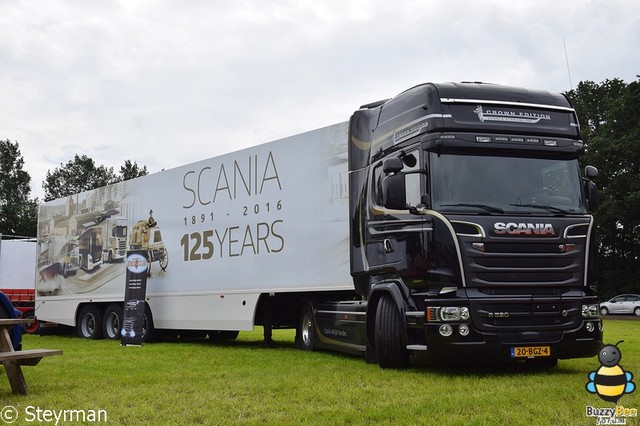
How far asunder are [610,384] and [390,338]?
3.17 metres

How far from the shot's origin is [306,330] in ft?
42.7

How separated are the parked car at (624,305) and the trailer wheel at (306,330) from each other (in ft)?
92.4

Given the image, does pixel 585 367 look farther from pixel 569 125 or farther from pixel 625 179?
pixel 625 179

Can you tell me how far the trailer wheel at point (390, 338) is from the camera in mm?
9078

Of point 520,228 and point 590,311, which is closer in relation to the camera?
point 520,228

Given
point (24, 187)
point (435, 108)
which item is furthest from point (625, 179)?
point (24, 187)

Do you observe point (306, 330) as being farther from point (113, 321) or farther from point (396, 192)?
point (113, 321)

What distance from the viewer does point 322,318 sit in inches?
480

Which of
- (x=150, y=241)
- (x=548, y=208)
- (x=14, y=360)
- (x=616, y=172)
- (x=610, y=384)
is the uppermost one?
(x=616, y=172)

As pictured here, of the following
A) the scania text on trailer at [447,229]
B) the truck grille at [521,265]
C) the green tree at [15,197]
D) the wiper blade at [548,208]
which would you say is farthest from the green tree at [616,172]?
the green tree at [15,197]

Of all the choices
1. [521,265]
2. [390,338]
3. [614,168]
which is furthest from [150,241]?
[614,168]

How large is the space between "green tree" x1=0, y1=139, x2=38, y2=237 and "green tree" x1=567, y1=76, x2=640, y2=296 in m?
45.2

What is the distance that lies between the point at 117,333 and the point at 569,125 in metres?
11.8

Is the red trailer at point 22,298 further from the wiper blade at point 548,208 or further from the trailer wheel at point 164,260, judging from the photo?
the wiper blade at point 548,208
